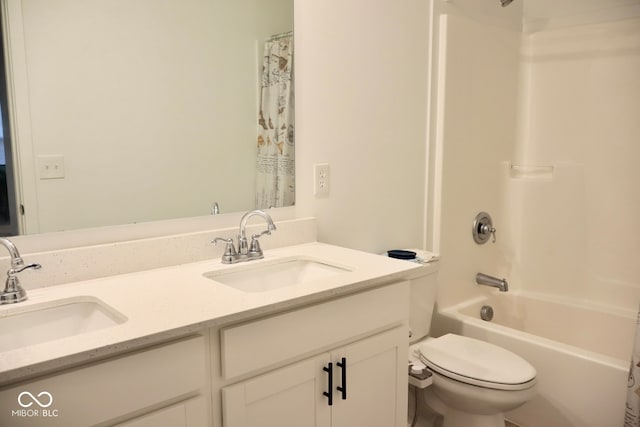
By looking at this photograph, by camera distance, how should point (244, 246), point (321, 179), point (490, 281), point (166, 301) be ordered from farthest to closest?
1. point (490, 281)
2. point (321, 179)
3. point (244, 246)
4. point (166, 301)

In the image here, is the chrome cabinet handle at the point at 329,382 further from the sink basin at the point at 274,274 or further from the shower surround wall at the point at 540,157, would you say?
the shower surround wall at the point at 540,157

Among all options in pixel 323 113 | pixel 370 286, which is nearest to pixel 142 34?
pixel 323 113

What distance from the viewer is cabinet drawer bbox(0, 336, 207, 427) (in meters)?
0.87

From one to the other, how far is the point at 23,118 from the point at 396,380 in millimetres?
1218

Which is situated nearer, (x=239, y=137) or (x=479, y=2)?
(x=239, y=137)

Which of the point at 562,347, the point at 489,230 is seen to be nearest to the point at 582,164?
the point at 489,230

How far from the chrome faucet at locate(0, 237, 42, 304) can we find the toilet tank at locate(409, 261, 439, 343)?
128 cm

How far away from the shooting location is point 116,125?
1.42 metres

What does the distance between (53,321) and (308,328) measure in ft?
1.93

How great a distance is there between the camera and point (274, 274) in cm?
161

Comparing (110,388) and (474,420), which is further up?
(110,388)

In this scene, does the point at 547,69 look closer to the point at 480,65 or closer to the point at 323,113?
the point at 480,65

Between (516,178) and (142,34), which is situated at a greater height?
(142,34)

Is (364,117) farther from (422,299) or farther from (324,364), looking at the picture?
(324,364)
